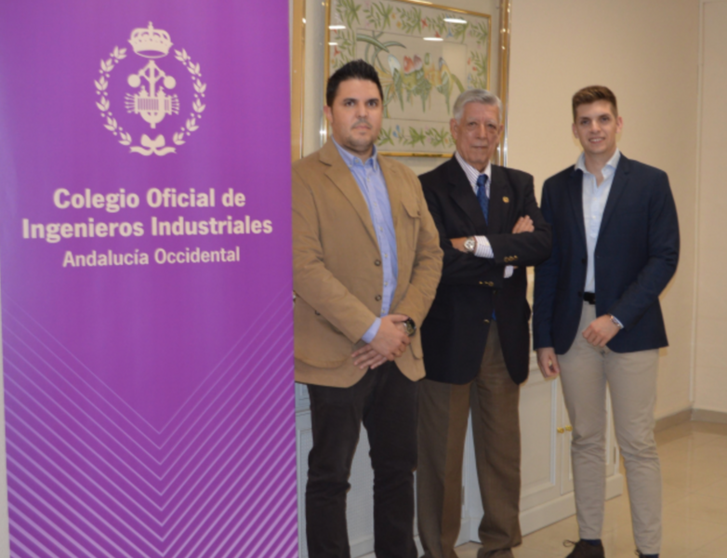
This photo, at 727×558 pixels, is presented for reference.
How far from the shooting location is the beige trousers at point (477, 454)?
8.95ft

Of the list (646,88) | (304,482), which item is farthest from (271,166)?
(646,88)

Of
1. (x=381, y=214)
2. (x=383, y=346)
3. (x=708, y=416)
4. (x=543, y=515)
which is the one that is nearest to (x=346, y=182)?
(x=381, y=214)

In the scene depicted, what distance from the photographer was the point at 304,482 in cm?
260

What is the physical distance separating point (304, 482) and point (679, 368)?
3.51 m

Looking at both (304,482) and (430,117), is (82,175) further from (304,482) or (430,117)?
(430,117)

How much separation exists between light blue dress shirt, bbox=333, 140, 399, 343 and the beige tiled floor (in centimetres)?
128

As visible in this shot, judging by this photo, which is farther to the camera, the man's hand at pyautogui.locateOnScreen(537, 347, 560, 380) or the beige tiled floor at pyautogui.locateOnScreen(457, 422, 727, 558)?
the beige tiled floor at pyautogui.locateOnScreen(457, 422, 727, 558)

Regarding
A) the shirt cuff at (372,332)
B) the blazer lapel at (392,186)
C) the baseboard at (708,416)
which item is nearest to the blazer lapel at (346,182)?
the blazer lapel at (392,186)

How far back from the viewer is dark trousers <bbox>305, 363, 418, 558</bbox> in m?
2.29

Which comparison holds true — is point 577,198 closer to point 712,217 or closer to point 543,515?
point 543,515

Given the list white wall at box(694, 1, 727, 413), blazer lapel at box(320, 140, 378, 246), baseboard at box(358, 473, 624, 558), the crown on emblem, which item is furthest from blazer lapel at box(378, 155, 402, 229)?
white wall at box(694, 1, 727, 413)

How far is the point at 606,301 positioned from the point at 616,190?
1.27 feet

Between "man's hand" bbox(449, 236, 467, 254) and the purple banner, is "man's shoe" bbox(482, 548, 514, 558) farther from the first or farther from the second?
the purple banner

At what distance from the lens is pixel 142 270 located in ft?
5.40
